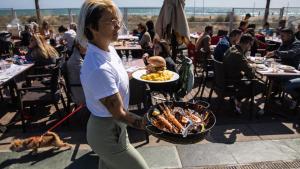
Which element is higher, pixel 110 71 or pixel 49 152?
pixel 110 71

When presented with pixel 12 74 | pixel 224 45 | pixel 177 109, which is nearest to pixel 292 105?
pixel 224 45

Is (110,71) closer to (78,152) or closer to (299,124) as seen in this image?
(78,152)

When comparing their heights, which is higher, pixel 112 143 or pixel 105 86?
pixel 105 86

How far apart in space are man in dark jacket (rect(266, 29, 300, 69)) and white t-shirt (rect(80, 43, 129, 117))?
516cm

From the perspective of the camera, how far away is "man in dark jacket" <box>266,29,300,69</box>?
5727 mm

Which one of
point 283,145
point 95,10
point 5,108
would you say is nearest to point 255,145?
point 283,145

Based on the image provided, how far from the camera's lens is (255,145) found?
385 cm

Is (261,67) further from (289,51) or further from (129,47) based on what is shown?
(129,47)

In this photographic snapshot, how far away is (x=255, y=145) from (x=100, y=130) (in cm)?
288

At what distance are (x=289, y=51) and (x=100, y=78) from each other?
5.43 metres

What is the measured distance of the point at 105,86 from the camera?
59.2 inches

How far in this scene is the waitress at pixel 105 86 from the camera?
153cm

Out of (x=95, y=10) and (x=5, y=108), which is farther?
(x=5, y=108)

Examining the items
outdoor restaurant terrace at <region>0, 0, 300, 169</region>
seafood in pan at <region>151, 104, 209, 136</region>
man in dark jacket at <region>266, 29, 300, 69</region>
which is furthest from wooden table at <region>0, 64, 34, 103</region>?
man in dark jacket at <region>266, 29, 300, 69</region>
